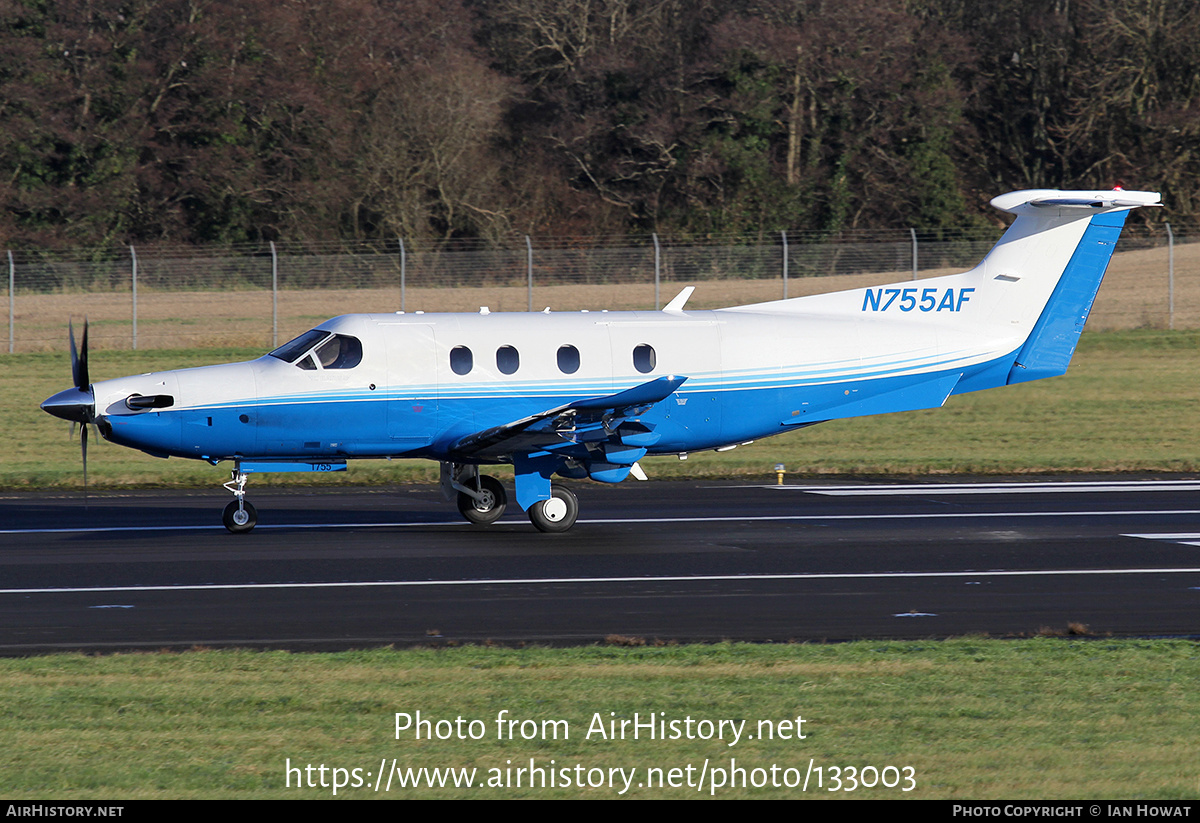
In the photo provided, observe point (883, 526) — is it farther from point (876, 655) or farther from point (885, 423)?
point (885, 423)

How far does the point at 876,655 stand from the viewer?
1016 cm

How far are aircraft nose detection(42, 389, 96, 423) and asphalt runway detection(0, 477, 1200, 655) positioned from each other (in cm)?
148

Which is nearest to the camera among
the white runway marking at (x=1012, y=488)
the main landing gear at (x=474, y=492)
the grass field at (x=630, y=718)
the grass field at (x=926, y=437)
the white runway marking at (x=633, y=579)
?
the grass field at (x=630, y=718)

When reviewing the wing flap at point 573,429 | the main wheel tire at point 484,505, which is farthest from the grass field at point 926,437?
the wing flap at point 573,429

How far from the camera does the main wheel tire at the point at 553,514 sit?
55.4 ft

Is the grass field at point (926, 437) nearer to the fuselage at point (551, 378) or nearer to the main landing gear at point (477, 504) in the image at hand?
the main landing gear at point (477, 504)

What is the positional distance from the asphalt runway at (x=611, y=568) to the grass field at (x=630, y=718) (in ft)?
3.44

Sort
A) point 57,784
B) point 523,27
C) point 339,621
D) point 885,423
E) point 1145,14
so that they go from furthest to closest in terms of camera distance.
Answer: point 523,27 < point 1145,14 < point 885,423 < point 339,621 < point 57,784

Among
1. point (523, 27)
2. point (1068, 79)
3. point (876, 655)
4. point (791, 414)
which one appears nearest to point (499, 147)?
point (523, 27)

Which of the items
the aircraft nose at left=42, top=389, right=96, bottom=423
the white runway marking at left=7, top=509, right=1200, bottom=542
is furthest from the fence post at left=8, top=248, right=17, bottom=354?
the aircraft nose at left=42, top=389, right=96, bottom=423

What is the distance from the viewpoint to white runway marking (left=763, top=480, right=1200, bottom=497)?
67.4ft

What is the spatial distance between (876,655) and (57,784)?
18.6ft

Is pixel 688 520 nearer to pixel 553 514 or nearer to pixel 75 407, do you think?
pixel 553 514

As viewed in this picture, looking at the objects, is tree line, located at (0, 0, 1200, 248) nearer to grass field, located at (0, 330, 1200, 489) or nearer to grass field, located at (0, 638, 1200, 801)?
grass field, located at (0, 330, 1200, 489)
